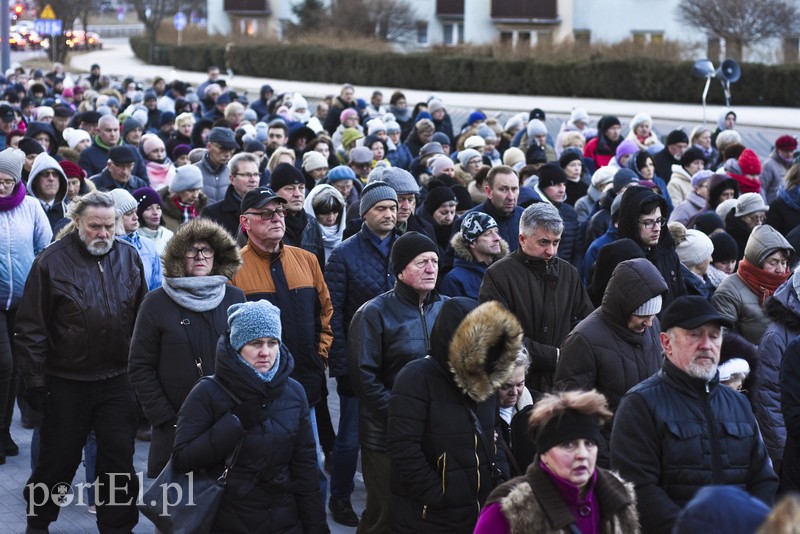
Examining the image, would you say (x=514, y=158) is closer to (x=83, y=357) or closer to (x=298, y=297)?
(x=298, y=297)

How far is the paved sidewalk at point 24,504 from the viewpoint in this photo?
24.8 ft

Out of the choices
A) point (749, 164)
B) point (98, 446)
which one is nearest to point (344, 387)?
point (98, 446)

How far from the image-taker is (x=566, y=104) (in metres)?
41.2

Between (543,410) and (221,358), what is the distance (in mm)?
1694

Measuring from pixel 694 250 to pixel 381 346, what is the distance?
3.06m

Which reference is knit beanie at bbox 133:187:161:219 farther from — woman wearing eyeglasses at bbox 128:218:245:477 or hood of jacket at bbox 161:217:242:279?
woman wearing eyeglasses at bbox 128:218:245:477

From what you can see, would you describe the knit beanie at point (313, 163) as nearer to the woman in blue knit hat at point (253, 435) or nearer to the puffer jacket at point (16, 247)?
the puffer jacket at point (16, 247)

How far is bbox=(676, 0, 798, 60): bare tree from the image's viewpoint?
42.2 metres

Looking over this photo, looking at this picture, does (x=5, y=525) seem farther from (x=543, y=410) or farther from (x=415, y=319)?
(x=543, y=410)

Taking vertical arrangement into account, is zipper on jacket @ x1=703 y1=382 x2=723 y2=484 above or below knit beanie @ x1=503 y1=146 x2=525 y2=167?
below

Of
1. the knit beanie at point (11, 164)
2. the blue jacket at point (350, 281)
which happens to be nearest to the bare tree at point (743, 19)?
the blue jacket at point (350, 281)

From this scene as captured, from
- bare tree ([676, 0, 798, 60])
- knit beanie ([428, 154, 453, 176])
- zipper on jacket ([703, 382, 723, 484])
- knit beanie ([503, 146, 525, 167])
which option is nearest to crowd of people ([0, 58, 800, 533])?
zipper on jacket ([703, 382, 723, 484])

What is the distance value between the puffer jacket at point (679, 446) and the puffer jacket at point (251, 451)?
1.43 m

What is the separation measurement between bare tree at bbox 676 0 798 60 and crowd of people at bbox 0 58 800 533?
32650 mm
